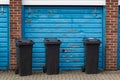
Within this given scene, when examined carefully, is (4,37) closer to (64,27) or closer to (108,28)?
(64,27)

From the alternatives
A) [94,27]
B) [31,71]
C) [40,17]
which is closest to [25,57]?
[31,71]

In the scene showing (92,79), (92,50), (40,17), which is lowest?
(92,79)

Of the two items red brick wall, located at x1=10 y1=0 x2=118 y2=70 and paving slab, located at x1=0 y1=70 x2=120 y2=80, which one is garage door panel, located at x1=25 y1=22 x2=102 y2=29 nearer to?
red brick wall, located at x1=10 y1=0 x2=118 y2=70

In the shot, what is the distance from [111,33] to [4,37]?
3.49 m

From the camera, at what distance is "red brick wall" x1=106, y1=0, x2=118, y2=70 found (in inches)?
477

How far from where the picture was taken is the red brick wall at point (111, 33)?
477 inches

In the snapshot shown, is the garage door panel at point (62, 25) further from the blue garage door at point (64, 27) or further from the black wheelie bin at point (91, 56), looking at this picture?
the black wheelie bin at point (91, 56)

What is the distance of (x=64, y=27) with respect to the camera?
1231cm

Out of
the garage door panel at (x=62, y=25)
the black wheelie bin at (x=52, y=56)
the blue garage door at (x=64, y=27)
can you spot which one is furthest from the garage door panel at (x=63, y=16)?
the black wheelie bin at (x=52, y=56)

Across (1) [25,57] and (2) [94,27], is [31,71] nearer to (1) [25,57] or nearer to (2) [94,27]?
(1) [25,57]

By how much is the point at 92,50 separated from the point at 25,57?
6.90ft

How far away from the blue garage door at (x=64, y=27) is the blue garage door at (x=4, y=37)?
1.92ft

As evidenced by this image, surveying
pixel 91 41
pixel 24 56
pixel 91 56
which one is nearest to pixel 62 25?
pixel 91 41

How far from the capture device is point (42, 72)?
11961mm
